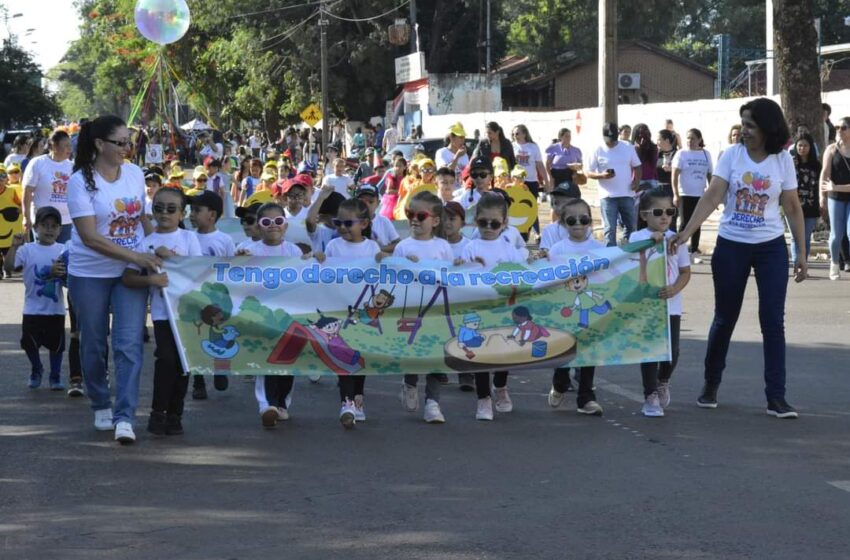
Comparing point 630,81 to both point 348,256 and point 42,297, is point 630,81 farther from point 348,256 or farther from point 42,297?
point 348,256

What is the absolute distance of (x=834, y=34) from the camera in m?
82.0

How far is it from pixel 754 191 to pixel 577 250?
1.13m

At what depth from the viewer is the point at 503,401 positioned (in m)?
9.04

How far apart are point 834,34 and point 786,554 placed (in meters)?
80.7

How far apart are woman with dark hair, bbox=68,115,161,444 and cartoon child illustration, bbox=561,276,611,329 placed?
251 cm

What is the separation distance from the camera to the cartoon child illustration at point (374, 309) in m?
8.84

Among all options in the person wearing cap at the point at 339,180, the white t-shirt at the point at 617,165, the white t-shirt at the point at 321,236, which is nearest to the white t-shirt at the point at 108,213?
the white t-shirt at the point at 321,236

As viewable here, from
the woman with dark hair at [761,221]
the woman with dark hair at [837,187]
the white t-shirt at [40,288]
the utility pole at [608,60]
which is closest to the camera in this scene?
the woman with dark hair at [761,221]

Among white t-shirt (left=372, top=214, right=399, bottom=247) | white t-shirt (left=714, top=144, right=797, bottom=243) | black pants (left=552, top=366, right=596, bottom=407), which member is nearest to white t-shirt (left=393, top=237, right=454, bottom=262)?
black pants (left=552, top=366, right=596, bottom=407)

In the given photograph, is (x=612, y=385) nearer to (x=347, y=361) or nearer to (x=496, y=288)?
(x=496, y=288)

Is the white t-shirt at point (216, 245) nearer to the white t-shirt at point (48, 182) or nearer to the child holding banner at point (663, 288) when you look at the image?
the child holding banner at point (663, 288)

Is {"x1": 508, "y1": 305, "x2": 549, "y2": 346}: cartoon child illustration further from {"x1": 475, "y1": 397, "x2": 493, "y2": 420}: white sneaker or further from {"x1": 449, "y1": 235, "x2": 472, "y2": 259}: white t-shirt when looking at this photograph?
{"x1": 449, "y1": 235, "x2": 472, "y2": 259}: white t-shirt

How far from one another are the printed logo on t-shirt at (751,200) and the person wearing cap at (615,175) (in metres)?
8.73

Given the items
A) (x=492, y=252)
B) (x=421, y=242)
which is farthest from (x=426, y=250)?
(x=492, y=252)
